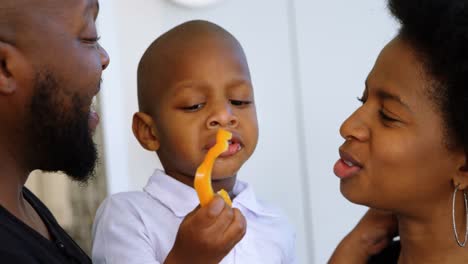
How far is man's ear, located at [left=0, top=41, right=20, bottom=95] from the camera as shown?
3.02 ft

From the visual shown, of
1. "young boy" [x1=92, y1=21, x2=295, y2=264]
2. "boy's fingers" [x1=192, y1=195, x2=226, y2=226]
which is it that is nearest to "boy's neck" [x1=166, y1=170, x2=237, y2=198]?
"young boy" [x1=92, y1=21, x2=295, y2=264]

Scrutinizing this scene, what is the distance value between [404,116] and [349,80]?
2.91 ft

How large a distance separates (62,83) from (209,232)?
307mm

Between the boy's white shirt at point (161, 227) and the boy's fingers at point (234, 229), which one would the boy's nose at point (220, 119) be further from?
the boy's fingers at point (234, 229)

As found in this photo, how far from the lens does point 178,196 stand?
1259 millimetres

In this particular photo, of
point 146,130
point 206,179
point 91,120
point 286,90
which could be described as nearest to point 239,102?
point 146,130

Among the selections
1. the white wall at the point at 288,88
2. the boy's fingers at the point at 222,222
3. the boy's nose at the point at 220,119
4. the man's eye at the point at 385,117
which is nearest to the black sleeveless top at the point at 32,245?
the boy's fingers at the point at 222,222

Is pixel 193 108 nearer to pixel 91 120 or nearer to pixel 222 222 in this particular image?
pixel 91 120

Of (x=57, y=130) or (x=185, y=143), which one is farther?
(x=185, y=143)

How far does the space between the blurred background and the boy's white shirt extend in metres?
0.51

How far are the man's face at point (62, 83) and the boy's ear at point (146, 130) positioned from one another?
0.26 metres

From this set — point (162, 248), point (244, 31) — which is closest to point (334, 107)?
point (244, 31)

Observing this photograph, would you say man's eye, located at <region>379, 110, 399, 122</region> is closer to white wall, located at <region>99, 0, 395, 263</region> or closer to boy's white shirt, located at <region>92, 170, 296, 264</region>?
boy's white shirt, located at <region>92, 170, 296, 264</region>

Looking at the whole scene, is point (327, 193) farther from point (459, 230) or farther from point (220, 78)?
point (459, 230)
